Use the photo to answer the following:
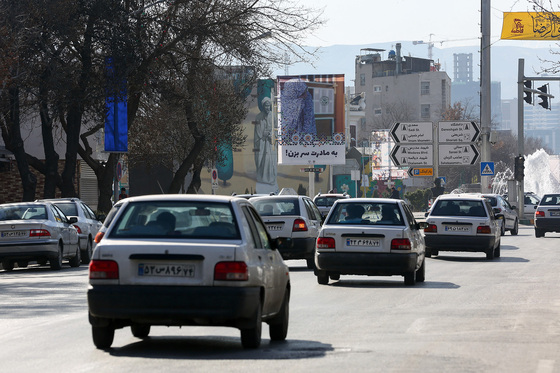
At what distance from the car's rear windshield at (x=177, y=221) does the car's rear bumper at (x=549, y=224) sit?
33.0 m

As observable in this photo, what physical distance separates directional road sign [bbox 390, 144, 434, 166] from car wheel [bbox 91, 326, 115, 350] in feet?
154

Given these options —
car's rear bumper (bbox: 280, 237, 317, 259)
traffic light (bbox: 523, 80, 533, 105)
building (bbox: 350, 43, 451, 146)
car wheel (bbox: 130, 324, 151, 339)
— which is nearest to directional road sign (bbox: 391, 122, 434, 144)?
traffic light (bbox: 523, 80, 533, 105)

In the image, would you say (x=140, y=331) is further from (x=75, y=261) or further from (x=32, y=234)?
(x=75, y=261)

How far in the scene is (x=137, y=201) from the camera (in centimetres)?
1072

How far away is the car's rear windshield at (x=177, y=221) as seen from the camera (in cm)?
1038

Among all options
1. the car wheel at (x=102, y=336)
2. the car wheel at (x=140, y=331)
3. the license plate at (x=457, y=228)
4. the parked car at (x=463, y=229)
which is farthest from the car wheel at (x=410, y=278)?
the car wheel at (x=102, y=336)

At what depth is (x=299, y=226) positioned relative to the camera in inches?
955

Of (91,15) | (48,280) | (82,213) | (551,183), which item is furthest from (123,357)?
(551,183)

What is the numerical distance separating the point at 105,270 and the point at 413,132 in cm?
4807

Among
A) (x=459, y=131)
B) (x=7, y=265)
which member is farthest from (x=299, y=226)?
(x=459, y=131)

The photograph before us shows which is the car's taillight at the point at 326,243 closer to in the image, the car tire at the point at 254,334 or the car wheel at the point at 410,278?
the car wheel at the point at 410,278

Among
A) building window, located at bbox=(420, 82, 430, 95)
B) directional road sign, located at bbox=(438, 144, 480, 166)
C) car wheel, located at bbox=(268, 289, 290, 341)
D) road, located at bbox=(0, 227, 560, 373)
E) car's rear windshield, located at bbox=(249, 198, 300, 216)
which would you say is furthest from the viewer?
building window, located at bbox=(420, 82, 430, 95)

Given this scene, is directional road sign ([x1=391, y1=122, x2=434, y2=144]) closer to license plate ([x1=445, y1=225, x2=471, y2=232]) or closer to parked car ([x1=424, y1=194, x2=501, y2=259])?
parked car ([x1=424, y1=194, x2=501, y2=259])

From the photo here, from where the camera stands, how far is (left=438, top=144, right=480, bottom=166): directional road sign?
5641 centimetres
